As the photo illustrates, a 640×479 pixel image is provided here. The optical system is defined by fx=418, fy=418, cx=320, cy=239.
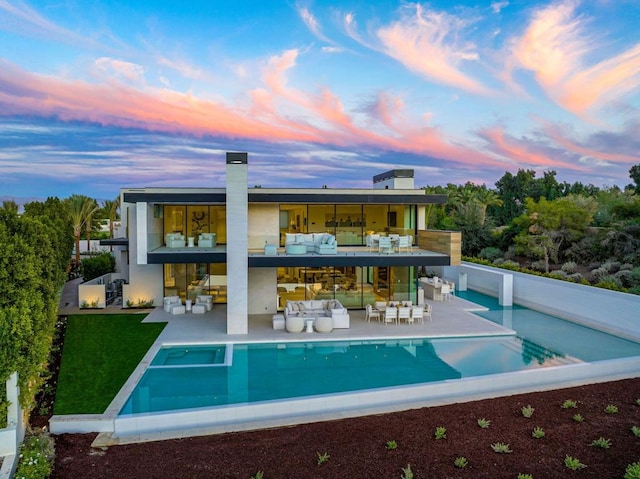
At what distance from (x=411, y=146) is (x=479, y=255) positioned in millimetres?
13665

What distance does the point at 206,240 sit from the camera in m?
18.9

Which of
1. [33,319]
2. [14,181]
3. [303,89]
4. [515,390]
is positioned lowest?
[515,390]

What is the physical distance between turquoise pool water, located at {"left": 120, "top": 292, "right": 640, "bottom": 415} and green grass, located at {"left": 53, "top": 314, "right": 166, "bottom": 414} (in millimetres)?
738

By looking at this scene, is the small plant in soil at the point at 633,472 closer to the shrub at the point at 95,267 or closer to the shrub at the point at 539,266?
the shrub at the point at 95,267

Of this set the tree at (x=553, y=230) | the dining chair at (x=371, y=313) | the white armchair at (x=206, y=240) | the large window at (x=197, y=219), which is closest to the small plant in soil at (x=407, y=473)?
the dining chair at (x=371, y=313)

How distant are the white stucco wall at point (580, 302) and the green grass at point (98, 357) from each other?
686 inches

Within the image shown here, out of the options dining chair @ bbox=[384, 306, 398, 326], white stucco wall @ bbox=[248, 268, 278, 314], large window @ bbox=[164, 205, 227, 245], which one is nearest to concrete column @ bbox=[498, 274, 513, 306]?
dining chair @ bbox=[384, 306, 398, 326]

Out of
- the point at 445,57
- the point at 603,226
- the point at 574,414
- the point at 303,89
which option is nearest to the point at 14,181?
the point at 303,89

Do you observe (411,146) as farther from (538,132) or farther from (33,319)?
(33,319)

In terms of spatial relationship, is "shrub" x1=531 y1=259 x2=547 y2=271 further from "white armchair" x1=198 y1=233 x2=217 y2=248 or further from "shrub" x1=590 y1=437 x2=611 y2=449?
"shrub" x1=590 y1=437 x2=611 y2=449

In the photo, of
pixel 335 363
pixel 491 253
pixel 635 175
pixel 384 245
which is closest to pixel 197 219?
pixel 384 245

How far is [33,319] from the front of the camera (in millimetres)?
8445

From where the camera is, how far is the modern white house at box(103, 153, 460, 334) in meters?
17.1

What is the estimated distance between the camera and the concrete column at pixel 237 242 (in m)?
15.6
